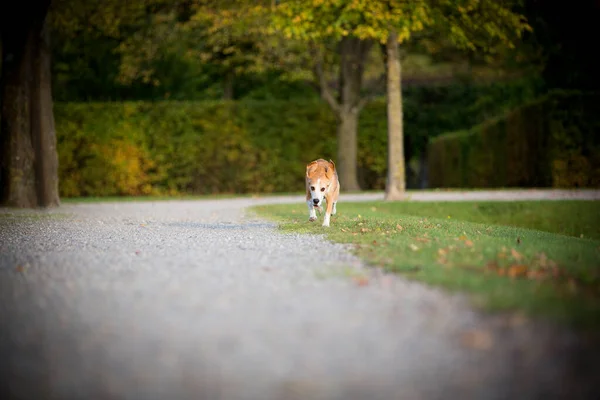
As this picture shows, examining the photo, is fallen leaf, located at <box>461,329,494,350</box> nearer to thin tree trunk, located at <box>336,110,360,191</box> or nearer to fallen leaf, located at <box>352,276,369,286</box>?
fallen leaf, located at <box>352,276,369,286</box>

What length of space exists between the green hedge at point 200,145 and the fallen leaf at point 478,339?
2378 centimetres

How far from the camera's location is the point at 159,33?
24516 mm

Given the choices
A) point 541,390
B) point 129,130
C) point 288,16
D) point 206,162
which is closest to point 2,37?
point 288,16

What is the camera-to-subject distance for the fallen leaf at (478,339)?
369 centimetres

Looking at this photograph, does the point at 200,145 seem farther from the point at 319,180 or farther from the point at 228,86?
the point at 319,180

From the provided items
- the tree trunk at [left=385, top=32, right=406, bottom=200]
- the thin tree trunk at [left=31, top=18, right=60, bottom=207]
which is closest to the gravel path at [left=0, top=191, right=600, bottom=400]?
the thin tree trunk at [left=31, top=18, right=60, bottom=207]

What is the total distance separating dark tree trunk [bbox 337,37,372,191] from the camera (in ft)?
84.0

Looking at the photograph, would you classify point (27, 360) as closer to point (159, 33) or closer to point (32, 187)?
point (32, 187)

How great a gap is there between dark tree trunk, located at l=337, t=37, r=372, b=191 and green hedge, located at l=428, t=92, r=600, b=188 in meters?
5.02

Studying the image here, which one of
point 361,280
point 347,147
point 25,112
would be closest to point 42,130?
point 25,112

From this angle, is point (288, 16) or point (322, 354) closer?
point (322, 354)

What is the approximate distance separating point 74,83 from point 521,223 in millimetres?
23441

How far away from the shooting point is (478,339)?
→ 3740 mm

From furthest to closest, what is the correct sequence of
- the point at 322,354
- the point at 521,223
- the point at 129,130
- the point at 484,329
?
the point at 129,130, the point at 521,223, the point at 484,329, the point at 322,354
